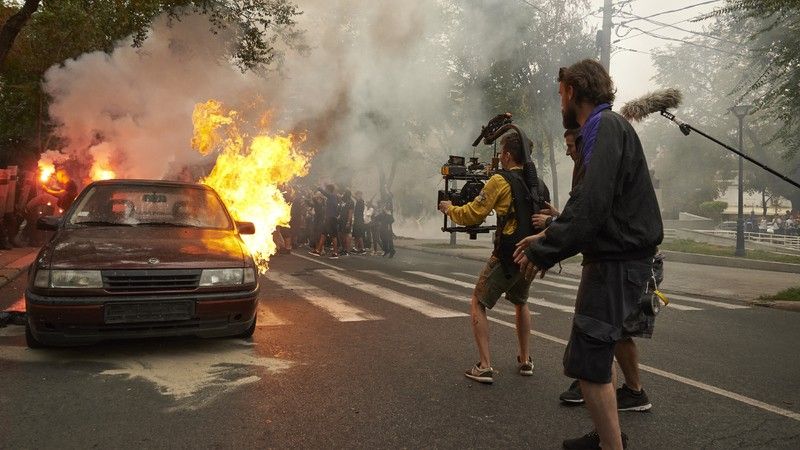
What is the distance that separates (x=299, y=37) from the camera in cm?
1401

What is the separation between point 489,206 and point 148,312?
8.95 ft

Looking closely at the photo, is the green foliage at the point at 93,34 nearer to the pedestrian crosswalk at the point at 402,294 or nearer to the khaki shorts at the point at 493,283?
the pedestrian crosswalk at the point at 402,294

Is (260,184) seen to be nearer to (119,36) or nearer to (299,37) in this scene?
(299,37)

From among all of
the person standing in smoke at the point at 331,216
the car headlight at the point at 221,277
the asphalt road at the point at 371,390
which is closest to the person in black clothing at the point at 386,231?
the person standing in smoke at the point at 331,216

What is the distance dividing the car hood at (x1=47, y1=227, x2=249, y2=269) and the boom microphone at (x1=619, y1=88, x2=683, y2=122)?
3248 millimetres

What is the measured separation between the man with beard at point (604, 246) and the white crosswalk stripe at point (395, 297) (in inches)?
171

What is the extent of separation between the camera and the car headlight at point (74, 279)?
4.25 metres

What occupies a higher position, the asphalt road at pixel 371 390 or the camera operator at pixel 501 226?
the camera operator at pixel 501 226

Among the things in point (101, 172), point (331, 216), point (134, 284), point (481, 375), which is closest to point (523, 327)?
point (481, 375)

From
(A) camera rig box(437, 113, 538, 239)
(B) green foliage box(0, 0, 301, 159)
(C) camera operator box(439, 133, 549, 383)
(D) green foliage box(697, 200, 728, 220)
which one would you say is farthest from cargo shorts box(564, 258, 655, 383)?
(D) green foliage box(697, 200, 728, 220)

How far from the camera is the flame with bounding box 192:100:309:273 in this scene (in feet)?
36.1

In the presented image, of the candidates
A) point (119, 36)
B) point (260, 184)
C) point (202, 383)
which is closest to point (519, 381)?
point (202, 383)

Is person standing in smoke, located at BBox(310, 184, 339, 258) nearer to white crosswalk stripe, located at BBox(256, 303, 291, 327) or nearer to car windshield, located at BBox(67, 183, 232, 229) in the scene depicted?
white crosswalk stripe, located at BBox(256, 303, 291, 327)

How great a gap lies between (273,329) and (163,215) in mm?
1600
